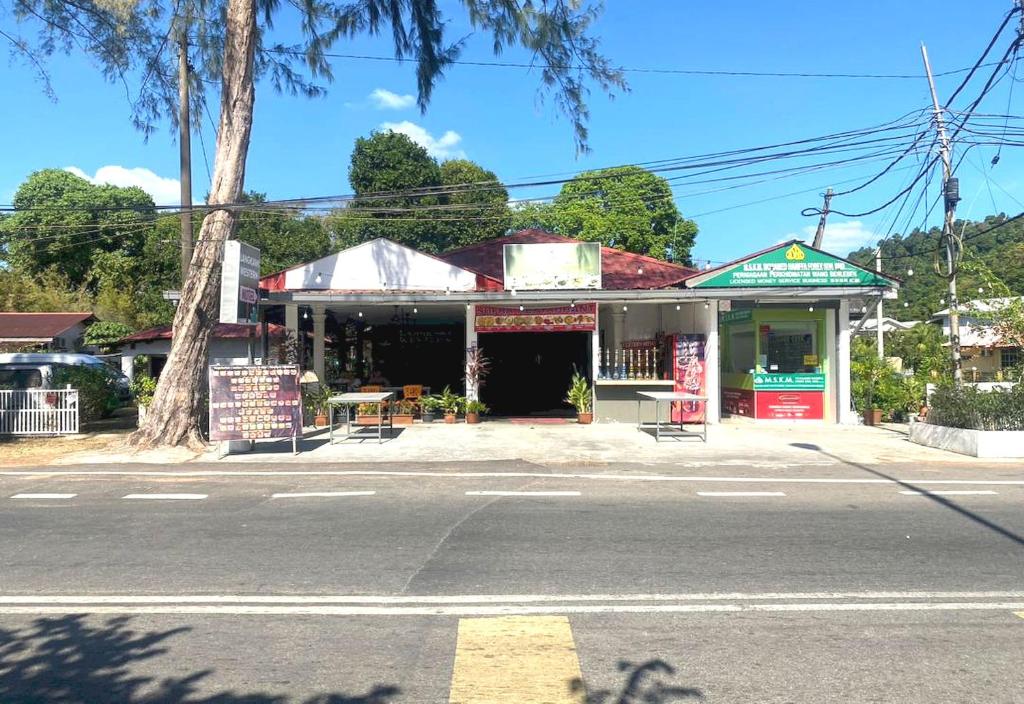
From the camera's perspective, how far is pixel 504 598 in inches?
205

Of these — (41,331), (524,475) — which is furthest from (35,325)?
(524,475)

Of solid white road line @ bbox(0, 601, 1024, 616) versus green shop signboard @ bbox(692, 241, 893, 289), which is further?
green shop signboard @ bbox(692, 241, 893, 289)

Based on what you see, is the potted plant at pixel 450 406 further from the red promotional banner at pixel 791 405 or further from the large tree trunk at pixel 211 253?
the red promotional banner at pixel 791 405

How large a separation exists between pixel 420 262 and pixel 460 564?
12.7m

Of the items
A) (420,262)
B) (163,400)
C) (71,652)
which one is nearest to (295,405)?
(163,400)

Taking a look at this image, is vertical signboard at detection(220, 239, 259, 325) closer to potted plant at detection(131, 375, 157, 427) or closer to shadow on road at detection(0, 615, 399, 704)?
potted plant at detection(131, 375, 157, 427)

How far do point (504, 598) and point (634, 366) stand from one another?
1315cm

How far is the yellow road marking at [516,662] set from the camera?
3754mm

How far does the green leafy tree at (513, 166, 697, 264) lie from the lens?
41344 millimetres

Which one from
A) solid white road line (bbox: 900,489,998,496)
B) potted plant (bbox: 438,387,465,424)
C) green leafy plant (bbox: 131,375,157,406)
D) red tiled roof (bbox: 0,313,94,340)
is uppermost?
red tiled roof (bbox: 0,313,94,340)

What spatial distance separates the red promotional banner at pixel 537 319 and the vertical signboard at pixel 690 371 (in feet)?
7.07

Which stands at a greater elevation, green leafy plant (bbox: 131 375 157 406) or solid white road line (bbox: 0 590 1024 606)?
green leafy plant (bbox: 131 375 157 406)

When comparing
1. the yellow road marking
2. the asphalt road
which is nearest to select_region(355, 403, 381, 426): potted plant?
the asphalt road

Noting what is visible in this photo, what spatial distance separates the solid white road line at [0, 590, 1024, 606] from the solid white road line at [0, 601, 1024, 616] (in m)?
0.09
